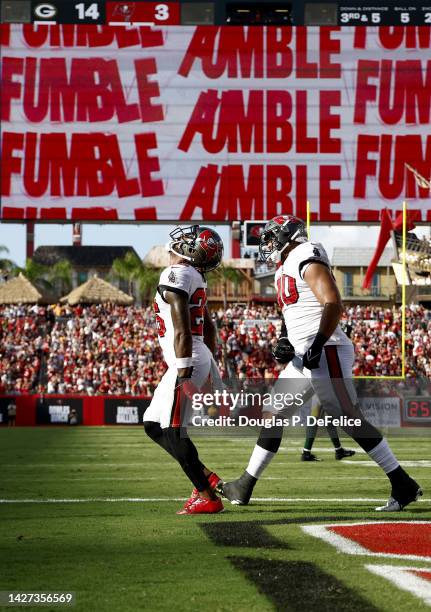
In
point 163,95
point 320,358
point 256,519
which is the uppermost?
point 163,95

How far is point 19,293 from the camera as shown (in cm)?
4472

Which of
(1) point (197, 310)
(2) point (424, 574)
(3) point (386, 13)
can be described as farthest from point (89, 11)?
(2) point (424, 574)

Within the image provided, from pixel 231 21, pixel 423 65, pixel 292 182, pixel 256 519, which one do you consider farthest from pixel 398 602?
pixel 231 21

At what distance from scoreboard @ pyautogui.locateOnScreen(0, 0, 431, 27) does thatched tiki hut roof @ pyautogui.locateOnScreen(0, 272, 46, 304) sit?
11723mm

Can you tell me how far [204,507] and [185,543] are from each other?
1.31 metres

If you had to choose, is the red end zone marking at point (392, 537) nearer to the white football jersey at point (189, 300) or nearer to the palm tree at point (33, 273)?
the white football jersey at point (189, 300)

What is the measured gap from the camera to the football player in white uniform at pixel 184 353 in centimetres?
673

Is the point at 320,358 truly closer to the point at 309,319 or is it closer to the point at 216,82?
the point at 309,319

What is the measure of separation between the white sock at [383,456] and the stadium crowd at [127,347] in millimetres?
20784

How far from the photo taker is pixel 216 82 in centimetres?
3562

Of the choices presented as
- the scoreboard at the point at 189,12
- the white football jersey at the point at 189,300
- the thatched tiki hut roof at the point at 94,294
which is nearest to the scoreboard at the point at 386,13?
the scoreboard at the point at 189,12

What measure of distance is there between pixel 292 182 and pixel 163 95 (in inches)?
213

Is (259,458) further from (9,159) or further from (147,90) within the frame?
(147,90)

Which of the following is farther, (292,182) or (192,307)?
(292,182)
